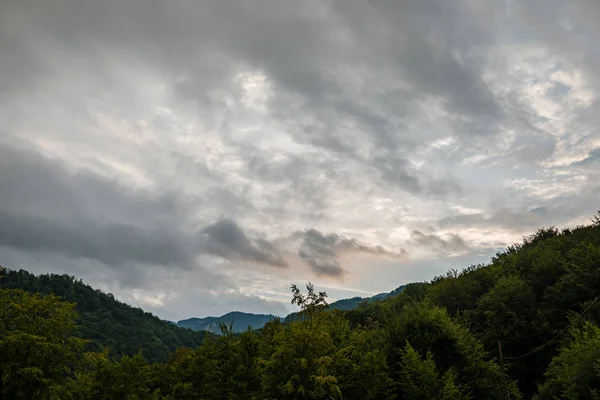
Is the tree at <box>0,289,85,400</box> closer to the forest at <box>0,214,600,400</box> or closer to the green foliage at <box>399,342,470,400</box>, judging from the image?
the forest at <box>0,214,600,400</box>

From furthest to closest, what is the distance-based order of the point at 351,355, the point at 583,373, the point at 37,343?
1. the point at 351,355
2. the point at 37,343
3. the point at 583,373

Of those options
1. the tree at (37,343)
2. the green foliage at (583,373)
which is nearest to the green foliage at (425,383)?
the green foliage at (583,373)

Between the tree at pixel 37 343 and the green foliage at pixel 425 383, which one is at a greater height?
the tree at pixel 37 343

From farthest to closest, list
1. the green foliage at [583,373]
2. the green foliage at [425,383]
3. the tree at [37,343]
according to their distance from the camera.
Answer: the tree at [37,343] → the green foliage at [425,383] → the green foliage at [583,373]

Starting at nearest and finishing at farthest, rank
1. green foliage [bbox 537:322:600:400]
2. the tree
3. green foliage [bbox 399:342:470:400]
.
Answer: green foliage [bbox 537:322:600:400]
green foliage [bbox 399:342:470:400]
the tree

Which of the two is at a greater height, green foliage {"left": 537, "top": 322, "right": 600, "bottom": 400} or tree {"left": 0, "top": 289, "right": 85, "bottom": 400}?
tree {"left": 0, "top": 289, "right": 85, "bottom": 400}

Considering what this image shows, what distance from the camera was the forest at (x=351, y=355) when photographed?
2500 cm

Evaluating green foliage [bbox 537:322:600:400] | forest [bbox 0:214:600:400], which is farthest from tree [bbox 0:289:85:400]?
green foliage [bbox 537:322:600:400]

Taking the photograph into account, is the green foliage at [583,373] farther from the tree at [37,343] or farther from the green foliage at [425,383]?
the tree at [37,343]

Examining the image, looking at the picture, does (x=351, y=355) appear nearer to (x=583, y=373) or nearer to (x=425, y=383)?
(x=425, y=383)

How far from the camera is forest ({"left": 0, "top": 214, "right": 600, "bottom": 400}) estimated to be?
82.0ft

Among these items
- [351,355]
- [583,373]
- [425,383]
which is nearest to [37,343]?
[351,355]

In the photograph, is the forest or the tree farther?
the tree

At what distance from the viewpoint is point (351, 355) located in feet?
97.5
